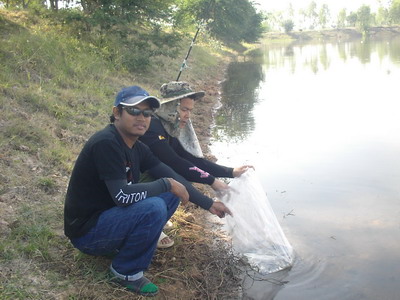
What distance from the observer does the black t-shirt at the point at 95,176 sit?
8.23 feet

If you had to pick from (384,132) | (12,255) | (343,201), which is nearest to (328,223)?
(343,201)

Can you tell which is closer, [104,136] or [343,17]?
[104,136]

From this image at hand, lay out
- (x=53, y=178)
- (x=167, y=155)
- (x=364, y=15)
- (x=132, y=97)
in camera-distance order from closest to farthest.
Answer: (x=132, y=97) < (x=167, y=155) < (x=53, y=178) < (x=364, y=15)

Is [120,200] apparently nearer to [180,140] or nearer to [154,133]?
[154,133]

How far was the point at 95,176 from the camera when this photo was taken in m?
2.61

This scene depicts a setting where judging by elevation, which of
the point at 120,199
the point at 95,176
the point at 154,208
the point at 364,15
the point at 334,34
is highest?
the point at 364,15

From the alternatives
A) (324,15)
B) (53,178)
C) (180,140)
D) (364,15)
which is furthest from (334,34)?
(53,178)

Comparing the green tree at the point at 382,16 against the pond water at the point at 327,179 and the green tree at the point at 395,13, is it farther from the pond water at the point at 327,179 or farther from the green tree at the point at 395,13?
→ the pond water at the point at 327,179

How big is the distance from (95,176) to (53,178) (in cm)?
196

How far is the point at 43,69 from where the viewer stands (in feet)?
25.1

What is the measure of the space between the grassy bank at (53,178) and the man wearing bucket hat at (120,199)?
233 millimetres

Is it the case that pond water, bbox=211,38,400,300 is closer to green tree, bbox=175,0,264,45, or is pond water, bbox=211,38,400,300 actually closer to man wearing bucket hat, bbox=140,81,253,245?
man wearing bucket hat, bbox=140,81,253,245

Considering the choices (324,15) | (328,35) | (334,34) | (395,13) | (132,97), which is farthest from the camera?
(324,15)

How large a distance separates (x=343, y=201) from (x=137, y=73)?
312 inches
